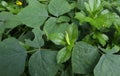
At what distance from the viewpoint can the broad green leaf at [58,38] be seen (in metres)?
0.97

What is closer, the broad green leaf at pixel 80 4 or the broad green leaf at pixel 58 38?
the broad green leaf at pixel 58 38

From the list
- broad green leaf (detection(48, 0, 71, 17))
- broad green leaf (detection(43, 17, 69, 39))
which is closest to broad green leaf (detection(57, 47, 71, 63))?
broad green leaf (detection(43, 17, 69, 39))

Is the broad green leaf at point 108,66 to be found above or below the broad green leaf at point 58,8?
below

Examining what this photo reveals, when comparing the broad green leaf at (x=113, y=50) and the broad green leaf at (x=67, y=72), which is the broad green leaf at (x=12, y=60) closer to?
the broad green leaf at (x=67, y=72)

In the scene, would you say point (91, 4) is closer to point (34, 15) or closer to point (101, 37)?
point (101, 37)

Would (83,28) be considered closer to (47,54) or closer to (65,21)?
(65,21)

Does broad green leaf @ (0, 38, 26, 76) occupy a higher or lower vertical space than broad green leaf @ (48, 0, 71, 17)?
lower

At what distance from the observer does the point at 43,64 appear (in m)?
0.91

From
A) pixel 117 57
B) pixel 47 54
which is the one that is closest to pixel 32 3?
pixel 47 54

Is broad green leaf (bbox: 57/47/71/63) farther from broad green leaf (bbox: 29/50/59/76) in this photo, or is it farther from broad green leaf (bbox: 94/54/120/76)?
broad green leaf (bbox: 94/54/120/76)

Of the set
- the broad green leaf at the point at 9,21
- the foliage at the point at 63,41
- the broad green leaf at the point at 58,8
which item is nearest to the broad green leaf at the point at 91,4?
the foliage at the point at 63,41

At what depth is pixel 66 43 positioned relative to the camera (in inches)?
38.4

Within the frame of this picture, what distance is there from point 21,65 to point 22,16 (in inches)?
10.3

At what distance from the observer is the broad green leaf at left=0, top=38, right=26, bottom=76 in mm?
918
